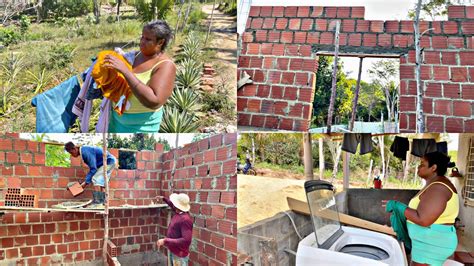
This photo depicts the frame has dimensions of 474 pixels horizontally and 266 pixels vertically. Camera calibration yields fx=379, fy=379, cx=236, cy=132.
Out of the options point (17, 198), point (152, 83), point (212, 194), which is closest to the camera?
point (152, 83)

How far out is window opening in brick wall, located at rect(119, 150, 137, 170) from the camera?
8.20 ft

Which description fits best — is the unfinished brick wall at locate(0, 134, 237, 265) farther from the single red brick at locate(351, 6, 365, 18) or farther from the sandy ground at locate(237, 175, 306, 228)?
the single red brick at locate(351, 6, 365, 18)

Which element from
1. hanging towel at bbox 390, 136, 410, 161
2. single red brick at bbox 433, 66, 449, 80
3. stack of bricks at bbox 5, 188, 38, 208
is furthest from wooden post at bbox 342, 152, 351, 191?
stack of bricks at bbox 5, 188, 38, 208

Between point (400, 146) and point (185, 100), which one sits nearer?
point (185, 100)

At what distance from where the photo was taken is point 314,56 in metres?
1.85

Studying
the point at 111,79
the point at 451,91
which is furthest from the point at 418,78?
the point at 111,79

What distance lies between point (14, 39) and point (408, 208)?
2.18 meters

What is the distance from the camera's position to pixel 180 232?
2277 millimetres

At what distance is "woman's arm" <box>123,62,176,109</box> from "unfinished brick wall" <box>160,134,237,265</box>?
0.53 m

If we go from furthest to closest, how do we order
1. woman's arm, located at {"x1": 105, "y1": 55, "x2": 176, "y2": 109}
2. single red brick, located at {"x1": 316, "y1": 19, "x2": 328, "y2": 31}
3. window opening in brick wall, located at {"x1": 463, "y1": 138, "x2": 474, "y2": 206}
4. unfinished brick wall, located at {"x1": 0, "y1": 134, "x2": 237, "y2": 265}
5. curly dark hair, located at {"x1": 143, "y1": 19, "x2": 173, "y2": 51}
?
1. window opening in brick wall, located at {"x1": 463, "y1": 138, "x2": 474, "y2": 206}
2. unfinished brick wall, located at {"x1": 0, "y1": 134, "x2": 237, "y2": 265}
3. single red brick, located at {"x1": 316, "y1": 19, "x2": 328, "y2": 31}
4. curly dark hair, located at {"x1": 143, "y1": 19, "x2": 173, "y2": 51}
5. woman's arm, located at {"x1": 105, "y1": 55, "x2": 176, "y2": 109}

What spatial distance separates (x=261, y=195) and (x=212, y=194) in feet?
1.57

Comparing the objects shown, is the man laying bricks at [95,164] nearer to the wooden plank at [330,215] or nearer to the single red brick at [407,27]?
the wooden plank at [330,215]

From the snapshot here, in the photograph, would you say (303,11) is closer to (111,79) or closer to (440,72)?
(440,72)

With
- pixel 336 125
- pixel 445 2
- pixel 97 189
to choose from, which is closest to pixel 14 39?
pixel 97 189
